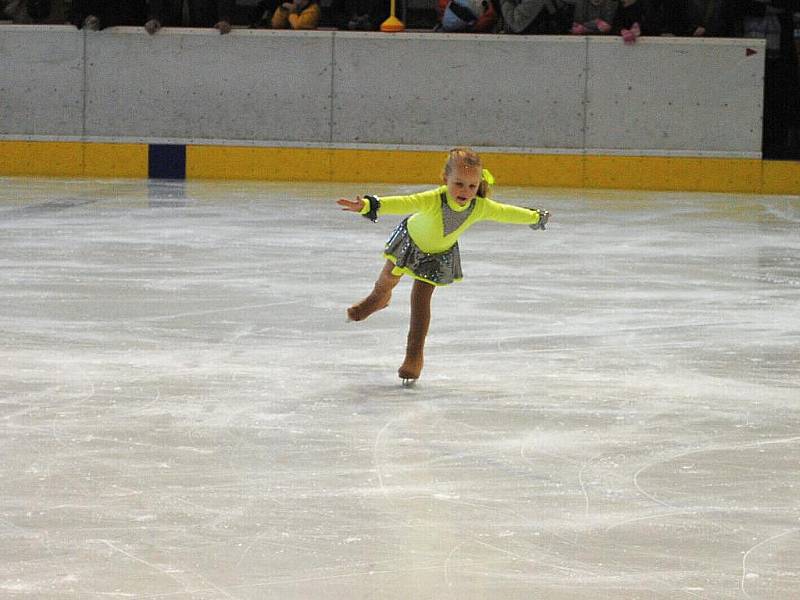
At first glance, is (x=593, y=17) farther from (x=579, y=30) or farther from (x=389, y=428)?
(x=389, y=428)

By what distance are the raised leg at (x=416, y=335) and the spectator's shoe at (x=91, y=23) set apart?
9.89m

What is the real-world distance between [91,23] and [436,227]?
32.4 ft

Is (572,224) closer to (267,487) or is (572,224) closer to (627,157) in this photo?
(627,157)

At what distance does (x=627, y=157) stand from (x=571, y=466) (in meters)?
10.3

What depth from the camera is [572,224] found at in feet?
34.3

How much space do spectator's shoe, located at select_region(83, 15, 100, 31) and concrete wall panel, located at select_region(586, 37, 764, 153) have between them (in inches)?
186

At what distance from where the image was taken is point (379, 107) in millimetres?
14195

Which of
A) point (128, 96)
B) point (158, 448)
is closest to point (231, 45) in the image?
point (128, 96)

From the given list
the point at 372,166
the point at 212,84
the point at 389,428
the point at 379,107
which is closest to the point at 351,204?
the point at 389,428

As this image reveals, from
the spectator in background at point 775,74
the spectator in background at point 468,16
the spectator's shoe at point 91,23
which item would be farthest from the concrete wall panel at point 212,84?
the spectator in background at point 775,74

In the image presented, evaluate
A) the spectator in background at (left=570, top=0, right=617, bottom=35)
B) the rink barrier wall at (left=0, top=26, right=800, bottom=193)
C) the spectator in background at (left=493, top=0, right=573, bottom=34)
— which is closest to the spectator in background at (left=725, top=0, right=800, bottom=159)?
the rink barrier wall at (left=0, top=26, right=800, bottom=193)

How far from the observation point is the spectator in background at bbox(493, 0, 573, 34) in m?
13.9

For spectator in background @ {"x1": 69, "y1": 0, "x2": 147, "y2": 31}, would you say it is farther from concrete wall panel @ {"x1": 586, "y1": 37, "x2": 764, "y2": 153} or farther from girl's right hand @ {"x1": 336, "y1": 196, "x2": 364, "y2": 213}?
girl's right hand @ {"x1": 336, "y1": 196, "x2": 364, "y2": 213}

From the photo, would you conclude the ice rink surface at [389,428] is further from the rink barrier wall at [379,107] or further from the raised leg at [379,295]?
the rink barrier wall at [379,107]
